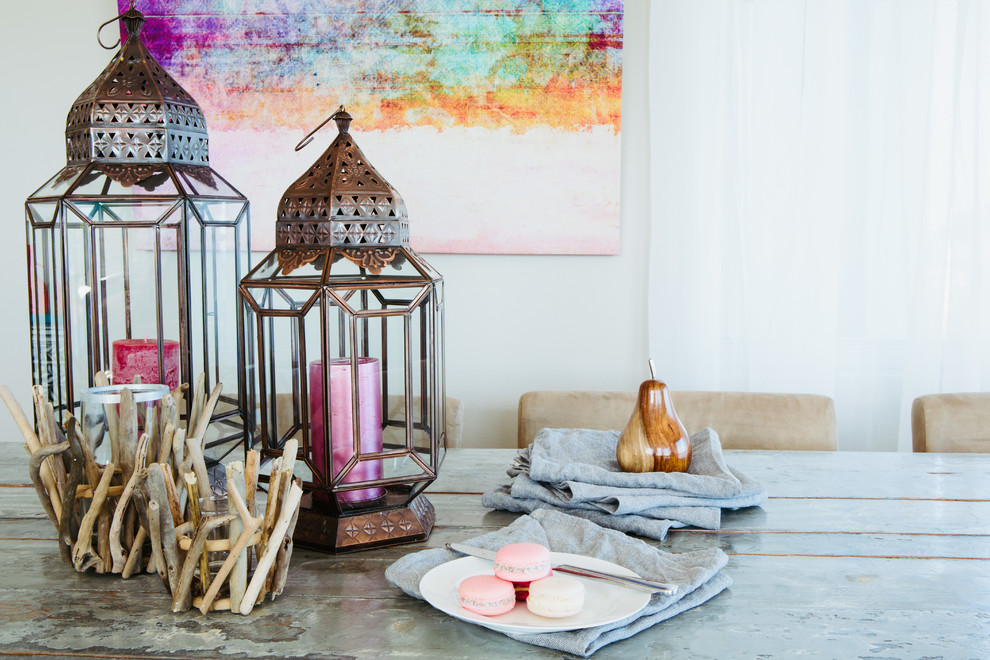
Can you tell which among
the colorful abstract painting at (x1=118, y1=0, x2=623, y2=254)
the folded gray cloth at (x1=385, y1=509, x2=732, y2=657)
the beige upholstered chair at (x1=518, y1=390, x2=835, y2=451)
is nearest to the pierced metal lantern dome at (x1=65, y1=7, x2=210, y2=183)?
the folded gray cloth at (x1=385, y1=509, x2=732, y2=657)

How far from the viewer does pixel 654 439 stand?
116 centimetres

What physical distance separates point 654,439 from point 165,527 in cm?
67

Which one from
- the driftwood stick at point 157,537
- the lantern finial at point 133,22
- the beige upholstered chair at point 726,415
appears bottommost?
the beige upholstered chair at point 726,415

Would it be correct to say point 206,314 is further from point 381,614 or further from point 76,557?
point 381,614

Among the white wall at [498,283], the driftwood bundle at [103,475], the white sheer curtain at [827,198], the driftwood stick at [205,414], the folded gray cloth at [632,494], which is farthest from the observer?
the white wall at [498,283]

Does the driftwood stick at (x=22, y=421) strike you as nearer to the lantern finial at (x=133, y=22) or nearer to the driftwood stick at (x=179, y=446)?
the driftwood stick at (x=179, y=446)

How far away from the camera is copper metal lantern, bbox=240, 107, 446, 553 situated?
0.89 meters

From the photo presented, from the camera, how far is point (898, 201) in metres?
2.31

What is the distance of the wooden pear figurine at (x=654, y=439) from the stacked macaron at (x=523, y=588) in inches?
15.2

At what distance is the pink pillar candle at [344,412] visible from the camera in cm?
90

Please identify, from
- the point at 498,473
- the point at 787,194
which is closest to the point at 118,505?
the point at 498,473

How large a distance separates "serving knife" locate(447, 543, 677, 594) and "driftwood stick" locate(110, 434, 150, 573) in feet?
1.10

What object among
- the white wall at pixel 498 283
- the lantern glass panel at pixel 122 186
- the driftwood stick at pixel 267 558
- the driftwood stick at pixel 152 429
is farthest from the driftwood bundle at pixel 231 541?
the white wall at pixel 498 283

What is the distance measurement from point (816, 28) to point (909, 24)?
0.25 metres
